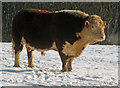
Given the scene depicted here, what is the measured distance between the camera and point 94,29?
699 cm

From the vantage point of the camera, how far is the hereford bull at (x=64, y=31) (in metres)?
7.06

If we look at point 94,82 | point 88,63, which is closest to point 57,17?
point 94,82

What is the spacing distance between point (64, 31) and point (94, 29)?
878 millimetres

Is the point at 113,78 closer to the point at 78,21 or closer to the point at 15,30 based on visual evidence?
the point at 78,21

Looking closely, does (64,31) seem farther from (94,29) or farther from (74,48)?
(94,29)

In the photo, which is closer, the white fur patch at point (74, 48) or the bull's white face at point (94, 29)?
the bull's white face at point (94, 29)

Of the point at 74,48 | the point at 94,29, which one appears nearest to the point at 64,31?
the point at 74,48

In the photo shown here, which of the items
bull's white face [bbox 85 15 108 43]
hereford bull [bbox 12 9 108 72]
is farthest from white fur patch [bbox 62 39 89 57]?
bull's white face [bbox 85 15 108 43]

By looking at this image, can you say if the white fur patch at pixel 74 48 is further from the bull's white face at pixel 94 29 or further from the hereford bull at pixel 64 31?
the bull's white face at pixel 94 29

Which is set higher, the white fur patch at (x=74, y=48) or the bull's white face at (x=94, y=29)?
the bull's white face at (x=94, y=29)

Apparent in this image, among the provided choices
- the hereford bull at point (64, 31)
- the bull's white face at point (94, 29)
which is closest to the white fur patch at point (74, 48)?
the hereford bull at point (64, 31)

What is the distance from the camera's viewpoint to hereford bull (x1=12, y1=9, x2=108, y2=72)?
23.2 feet

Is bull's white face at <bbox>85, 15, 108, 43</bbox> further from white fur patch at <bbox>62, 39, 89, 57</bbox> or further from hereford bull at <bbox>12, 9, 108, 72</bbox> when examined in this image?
white fur patch at <bbox>62, 39, 89, 57</bbox>

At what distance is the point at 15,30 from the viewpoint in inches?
334
